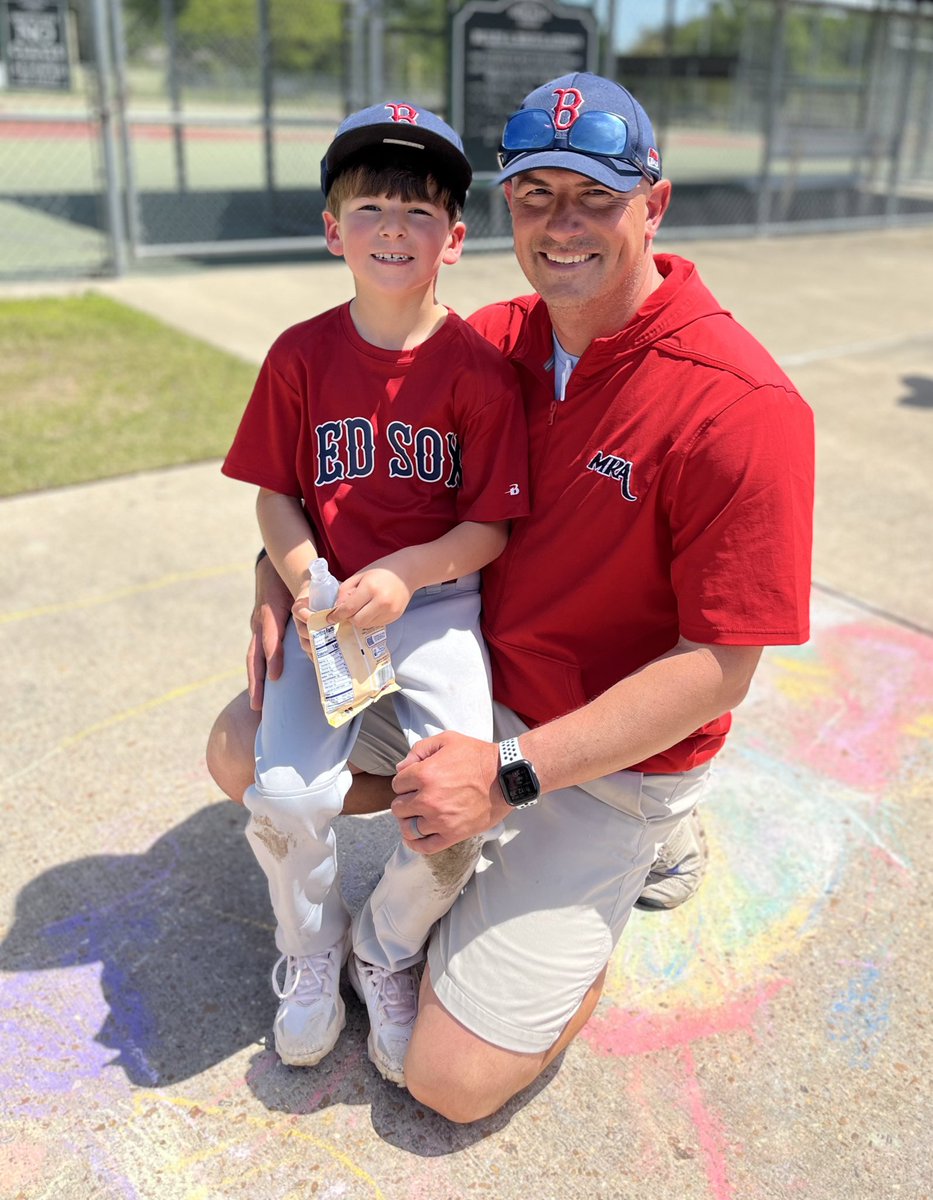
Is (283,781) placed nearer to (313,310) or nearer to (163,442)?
(163,442)

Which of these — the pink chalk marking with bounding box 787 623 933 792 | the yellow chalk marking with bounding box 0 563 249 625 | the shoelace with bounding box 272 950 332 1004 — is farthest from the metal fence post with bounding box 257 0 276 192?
the shoelace with bounding box 272 950 332 1004

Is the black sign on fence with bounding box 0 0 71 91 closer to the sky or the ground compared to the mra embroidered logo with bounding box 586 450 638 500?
closer to the sky

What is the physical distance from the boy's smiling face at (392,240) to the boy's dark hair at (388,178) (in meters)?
0.01

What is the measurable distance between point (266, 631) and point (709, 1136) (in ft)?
4.25

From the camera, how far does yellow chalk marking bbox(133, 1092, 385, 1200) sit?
6.11 ft

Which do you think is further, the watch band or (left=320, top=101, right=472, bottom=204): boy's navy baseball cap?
(left=320, top=101, right=472, bottom=204): boy's navy baseball cap

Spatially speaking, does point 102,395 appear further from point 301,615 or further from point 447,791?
point 447,791

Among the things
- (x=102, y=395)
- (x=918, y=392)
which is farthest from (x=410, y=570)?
(x=918, y=392)

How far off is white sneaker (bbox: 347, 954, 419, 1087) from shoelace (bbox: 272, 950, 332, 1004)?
94 millimetres

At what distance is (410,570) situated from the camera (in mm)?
2018

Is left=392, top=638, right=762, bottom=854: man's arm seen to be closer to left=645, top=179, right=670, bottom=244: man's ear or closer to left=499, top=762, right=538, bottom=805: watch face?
left=499, top=762, right=538, bottom=805: watch face

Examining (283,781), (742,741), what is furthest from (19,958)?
(742,741)

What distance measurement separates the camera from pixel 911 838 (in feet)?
8.99

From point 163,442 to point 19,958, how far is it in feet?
11.2
